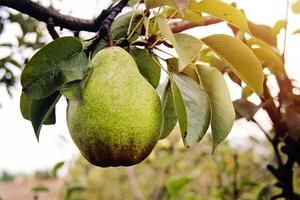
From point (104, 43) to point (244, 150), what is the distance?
3.16 metres

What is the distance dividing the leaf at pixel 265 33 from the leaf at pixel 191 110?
2.17 ft

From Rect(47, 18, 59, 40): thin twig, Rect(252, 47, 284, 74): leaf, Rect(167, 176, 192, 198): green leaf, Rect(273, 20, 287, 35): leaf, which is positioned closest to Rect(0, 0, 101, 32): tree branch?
Rect(47, 18, 59, 40): thin twig

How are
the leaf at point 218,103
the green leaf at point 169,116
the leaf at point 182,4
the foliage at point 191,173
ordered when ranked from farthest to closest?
the foliage at point 191,173, the green leaf at point 169,116, the leaf at point 218,103, the leaf at point 182,4

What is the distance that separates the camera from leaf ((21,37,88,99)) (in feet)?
2.60

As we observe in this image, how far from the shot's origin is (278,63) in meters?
1.31

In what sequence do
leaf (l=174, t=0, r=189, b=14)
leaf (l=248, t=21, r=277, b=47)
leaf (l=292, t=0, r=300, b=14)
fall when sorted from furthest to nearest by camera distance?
leaf (l=292, t=0, r=300, b=14) < leaf (l=248, t=21, r=277, b=47) < leaf (l=174, t=0, r=189, b=14)

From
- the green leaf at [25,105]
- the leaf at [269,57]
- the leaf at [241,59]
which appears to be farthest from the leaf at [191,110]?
the leaf at [269,57]

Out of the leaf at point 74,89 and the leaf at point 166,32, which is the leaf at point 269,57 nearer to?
the leaf at point 166,32

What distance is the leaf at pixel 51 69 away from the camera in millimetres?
793

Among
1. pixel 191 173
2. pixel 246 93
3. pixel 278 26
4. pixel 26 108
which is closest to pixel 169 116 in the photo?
pixel 26 108

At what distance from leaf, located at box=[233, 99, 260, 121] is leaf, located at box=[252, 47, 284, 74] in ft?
0.44

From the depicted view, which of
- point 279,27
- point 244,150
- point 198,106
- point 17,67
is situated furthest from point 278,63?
point 244,150

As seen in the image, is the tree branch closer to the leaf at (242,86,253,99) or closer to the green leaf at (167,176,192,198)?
the leaf at (242,86,253,99)

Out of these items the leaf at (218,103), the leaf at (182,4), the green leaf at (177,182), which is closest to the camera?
the leaf at (182,4)
